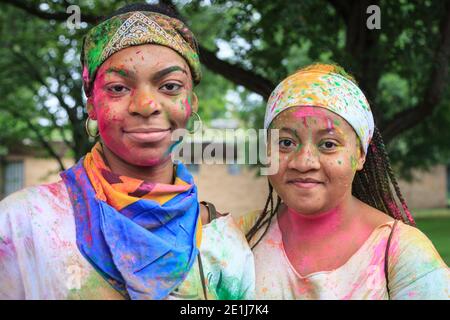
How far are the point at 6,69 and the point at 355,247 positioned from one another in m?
7.72

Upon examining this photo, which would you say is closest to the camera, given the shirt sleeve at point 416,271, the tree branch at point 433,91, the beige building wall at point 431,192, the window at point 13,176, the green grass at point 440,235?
the shirt sleeve at point 416,271

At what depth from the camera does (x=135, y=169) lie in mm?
2590

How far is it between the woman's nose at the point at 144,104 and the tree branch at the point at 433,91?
4.42 m

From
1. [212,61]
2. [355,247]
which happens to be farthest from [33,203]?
[212,61]

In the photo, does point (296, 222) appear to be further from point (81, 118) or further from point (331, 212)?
point (81, 118)

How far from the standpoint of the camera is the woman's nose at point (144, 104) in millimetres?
2416

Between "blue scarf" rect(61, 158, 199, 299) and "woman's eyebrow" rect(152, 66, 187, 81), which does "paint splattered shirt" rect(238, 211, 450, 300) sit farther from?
"woman's eyebrow" rect(152, 66, 187, 81)

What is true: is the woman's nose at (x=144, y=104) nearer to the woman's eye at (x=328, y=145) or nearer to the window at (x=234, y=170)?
the woman's eye at (x=328, y=145)

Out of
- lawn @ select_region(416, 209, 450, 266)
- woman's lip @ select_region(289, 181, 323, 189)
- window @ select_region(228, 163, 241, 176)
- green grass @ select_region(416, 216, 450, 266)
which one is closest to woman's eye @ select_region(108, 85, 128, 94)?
woman's lip @ select_region(289, 181, 323, 189)

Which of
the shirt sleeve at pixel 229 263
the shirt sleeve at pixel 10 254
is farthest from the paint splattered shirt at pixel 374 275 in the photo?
the shirt sleeve at pixel 10 254

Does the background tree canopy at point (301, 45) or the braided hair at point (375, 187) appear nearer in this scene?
the braided hair at point (375, 187)

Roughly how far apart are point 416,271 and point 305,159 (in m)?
0.64

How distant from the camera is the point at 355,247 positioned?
2.78m

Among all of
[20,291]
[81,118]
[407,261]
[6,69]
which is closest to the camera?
[20,291]
